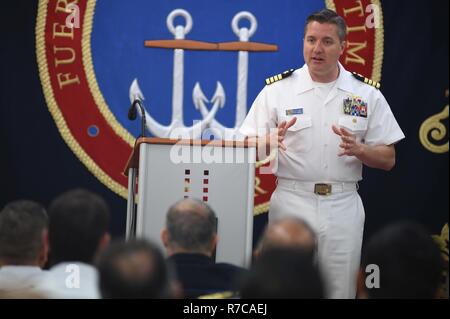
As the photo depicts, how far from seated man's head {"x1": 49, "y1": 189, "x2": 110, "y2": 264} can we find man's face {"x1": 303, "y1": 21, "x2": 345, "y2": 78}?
1.91 meters

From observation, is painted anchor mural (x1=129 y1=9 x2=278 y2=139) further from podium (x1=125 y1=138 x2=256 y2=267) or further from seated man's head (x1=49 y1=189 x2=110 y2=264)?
seated man's head (x1=49 y1=189 x2=110 y2=264)

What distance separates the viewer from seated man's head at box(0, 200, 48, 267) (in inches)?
118

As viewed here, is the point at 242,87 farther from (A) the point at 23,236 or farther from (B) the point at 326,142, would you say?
(A) the point at 23,236

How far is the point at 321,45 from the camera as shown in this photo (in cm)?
449

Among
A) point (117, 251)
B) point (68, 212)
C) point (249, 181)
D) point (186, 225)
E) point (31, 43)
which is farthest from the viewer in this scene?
point (31, 43)

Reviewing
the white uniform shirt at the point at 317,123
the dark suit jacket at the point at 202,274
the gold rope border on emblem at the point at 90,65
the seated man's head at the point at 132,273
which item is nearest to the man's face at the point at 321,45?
the white uniform shirt at the point at 317,123

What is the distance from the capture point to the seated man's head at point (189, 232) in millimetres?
3193

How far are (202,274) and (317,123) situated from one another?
1.71 m

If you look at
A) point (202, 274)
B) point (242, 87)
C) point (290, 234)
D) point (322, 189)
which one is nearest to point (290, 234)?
point (290, 234)

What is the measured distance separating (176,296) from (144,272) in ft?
1.18

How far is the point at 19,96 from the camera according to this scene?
576 centimetres

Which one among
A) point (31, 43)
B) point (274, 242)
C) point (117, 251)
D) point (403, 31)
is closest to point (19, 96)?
point (31, 43)
